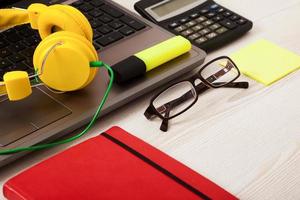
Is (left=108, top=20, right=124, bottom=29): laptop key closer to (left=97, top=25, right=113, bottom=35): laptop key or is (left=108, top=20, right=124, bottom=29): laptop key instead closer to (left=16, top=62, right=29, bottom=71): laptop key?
(left=97, top=25, right=113, bottom=35): laptop key

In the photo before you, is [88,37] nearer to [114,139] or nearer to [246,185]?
[114,139]

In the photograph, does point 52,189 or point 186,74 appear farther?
point 186,74

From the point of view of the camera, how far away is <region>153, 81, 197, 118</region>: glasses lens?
2.07 ft

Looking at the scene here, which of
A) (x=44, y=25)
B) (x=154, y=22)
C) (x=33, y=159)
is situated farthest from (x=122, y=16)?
(x=33, y=159)

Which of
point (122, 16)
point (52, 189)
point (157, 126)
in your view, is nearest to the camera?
point (52, 189)

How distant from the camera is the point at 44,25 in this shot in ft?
2.02

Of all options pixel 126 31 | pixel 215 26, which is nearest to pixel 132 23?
pixel 126 31

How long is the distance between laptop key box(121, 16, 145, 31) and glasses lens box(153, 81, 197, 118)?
0.12m

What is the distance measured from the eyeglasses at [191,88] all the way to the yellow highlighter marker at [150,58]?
0.04m

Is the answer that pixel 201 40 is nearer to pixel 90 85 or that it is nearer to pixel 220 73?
pixel 220 73

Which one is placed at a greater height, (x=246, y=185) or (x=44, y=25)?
(x=44, y=25)

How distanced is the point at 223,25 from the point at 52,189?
15.6 inches

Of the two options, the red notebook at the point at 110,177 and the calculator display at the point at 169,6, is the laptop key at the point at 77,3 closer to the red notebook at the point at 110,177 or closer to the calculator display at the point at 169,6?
the calculator display at the point at 169,6

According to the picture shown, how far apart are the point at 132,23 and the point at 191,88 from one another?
14 centimetres
